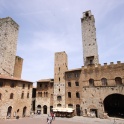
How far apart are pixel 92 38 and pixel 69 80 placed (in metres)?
15.0

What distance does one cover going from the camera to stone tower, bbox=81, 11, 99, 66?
36.2 metres

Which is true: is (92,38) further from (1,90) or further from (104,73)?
(1,90)

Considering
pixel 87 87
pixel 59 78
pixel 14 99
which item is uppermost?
pixel 59 78


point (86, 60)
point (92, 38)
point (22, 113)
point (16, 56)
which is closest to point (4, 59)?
point (16, 56)

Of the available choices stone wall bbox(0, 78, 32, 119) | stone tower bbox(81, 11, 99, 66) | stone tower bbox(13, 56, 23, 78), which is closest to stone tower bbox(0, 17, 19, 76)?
stone tower bbox(13, 56, 23, 78)

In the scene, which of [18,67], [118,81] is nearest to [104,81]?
[118,81]

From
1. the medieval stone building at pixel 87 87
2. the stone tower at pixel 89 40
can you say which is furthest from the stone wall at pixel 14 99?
the stone tower at pixel 89 40

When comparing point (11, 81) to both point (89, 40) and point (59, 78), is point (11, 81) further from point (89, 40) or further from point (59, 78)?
point (89, 40)

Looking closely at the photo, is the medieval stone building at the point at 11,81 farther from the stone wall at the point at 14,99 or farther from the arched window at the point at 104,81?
the arched window at the point at 104,81

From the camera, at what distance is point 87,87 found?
3173cm

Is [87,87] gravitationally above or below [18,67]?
below

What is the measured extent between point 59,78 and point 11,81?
13.8m

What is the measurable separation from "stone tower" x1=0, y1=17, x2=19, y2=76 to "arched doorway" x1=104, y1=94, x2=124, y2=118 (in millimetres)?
29267

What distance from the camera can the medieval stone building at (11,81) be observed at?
26.3m
